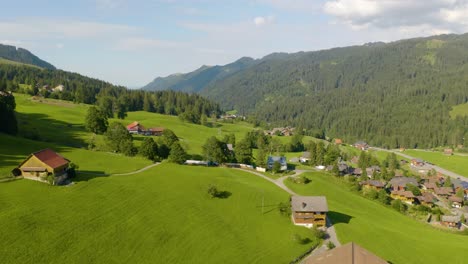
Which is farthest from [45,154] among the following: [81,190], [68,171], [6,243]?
[6,243]

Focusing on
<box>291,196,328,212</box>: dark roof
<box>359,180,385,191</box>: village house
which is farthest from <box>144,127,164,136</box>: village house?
<box>291,196,328,212</box>: dark roof

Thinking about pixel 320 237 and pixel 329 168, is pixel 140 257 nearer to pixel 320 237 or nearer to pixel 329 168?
pixel 320 237

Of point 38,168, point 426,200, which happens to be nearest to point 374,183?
point 426,200

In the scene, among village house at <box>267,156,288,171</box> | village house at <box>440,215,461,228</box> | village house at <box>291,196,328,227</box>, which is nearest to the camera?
village house at <box>291,196,328,227</box>

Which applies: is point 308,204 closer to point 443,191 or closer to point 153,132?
point 443,191

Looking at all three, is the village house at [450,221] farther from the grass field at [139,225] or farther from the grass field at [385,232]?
the grass field at [139,225]

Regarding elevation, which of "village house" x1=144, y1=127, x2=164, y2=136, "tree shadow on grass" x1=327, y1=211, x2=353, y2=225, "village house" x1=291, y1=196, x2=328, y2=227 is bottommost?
"tree shadow on grass" x1=327, y1=211, x2=353, y2=225

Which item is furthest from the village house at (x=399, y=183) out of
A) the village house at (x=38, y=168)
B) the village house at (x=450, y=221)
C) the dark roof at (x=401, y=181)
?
the village house at (x=38, y=168)

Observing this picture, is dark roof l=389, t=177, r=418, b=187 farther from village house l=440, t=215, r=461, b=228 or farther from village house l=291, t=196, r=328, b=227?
village house l=291, t=196, r=328, b=227
